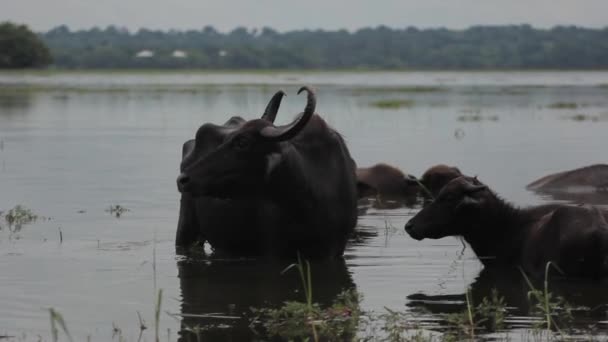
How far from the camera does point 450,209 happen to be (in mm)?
10141

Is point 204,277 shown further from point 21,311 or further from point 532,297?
point 532,297

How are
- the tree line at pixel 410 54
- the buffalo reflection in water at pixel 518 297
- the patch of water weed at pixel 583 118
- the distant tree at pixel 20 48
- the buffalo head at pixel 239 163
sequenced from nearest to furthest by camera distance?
the buffalo reflection in water at pixel 518 297 → the buffalo head at pixel 239 163 → the patch of water weed at pixel 583 118 → the distant tree at pixel 20 48 → the tree line at pixel 410 54

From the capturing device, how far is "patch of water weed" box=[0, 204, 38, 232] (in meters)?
12.5

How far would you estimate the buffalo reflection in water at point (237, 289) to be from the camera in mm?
8086

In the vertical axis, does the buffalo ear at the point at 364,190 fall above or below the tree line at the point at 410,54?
below

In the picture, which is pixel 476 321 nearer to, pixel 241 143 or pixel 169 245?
pixel 241 143

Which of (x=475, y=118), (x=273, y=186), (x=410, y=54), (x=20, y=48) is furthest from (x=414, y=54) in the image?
(x=273, y=186)

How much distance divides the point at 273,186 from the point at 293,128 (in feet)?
2.18

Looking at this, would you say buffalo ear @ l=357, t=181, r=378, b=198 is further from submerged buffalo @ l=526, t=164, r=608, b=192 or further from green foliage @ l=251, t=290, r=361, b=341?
green foliage @ l=251, t=290, r=361, b=341

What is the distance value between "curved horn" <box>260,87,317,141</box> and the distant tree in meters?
108

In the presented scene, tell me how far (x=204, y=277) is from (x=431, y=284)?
173 centimetres

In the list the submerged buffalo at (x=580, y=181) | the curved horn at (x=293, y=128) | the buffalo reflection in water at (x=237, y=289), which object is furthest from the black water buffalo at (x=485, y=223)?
the submerged buffalo at (x=580, y=181)

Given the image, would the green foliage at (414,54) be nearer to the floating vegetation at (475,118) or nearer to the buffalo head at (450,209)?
the floating vegetation at (475,118)

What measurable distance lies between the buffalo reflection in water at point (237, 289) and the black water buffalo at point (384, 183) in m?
4.94
